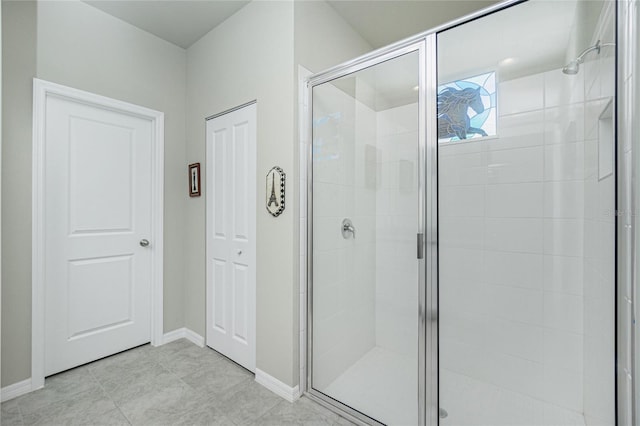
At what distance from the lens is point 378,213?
1.82 meters

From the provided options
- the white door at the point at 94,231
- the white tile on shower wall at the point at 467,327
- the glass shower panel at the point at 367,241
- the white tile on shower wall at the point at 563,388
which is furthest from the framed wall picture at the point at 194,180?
the white tile on shower wall at the point at 563,388

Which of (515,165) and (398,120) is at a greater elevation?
(398,120)

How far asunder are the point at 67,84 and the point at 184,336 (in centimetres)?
231

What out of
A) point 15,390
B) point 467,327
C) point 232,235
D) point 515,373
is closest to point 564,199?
point 467,327

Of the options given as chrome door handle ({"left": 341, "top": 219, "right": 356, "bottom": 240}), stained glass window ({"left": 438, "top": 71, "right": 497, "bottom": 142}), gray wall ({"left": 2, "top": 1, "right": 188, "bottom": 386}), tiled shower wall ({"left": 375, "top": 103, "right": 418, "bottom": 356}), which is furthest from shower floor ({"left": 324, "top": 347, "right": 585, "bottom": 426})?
gray wall ({"left": 2, "top": 1, "right": 188, "bottom": 386})

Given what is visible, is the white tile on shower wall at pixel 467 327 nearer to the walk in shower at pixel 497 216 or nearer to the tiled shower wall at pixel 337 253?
the walk in shower at pixel 497 216

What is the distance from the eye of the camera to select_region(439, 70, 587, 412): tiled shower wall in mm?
1258

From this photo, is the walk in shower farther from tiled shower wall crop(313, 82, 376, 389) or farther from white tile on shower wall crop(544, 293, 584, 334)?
tiled shower wall crop(313, 82, 376, 389)

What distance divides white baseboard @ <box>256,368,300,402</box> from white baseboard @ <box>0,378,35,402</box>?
59.5 inches

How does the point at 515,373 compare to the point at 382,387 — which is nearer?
the point at 515,373

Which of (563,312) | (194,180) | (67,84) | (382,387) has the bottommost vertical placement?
(382,387)

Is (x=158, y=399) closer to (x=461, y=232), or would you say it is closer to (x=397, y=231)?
→ (x=397, y=231)

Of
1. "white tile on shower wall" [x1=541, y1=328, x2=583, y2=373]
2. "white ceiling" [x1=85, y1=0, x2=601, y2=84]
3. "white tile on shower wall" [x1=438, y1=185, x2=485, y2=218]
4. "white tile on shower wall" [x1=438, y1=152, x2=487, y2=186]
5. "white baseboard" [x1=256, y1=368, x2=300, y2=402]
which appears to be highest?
"white ceiling" [x1=85, y1=0, x2=601, y2=84]

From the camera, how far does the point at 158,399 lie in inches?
73.6
